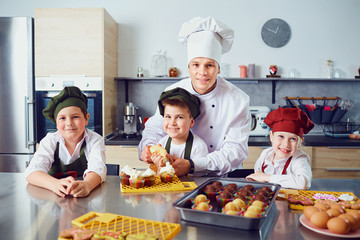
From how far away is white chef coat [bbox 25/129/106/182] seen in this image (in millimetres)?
1657

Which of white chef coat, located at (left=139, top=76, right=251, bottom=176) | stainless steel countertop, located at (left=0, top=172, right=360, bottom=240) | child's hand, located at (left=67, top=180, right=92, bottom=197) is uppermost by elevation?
white chef coat, located at (left=139, top=76, right=251, bottom=176)

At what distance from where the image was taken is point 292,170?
186cm

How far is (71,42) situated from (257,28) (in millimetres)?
2105

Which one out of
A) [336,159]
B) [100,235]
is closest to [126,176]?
[100,235]

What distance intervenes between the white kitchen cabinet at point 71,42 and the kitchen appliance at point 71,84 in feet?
0.15

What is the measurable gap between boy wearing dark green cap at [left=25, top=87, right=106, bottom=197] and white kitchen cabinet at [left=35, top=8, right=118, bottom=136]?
69.9 inches

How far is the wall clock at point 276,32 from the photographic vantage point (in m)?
3.94

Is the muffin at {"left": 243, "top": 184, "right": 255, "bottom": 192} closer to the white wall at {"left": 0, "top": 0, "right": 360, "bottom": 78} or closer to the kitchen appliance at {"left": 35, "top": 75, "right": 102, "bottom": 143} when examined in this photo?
the kitchen appliance at {"left": 35, "top": 75, "right": 102, "bottom": 143}

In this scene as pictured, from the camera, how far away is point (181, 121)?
1.94 meters

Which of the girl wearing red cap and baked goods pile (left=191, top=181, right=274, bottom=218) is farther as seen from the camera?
the girl wearing red cap

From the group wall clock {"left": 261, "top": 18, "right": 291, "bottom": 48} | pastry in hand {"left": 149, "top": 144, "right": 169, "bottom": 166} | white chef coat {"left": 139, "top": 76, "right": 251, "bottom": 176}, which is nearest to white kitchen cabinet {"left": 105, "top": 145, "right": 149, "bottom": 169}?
white chef coat {"left": 139, "top": 76, "right": 251, "bottom": 176}

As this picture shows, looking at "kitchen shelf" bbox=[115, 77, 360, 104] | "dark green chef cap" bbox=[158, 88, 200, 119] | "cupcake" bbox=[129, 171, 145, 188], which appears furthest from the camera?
"kitchen shelf" bbox=[115, 77, 360, 104]

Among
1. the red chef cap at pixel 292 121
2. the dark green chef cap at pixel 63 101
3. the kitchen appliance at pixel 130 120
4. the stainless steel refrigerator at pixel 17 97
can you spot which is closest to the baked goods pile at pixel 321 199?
the red chef cap at pixel 292 121

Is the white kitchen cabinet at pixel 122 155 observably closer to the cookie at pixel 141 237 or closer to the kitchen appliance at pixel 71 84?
the kitchen appliance at pixel 71 84
